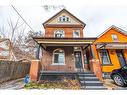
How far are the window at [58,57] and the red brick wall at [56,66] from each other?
320mm

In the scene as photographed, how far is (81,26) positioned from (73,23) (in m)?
1.10

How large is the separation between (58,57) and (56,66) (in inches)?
38.7

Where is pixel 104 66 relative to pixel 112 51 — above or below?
below

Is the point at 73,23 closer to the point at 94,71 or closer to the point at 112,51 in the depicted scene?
the point at 112,51

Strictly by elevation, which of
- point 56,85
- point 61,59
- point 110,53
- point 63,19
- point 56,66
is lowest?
point 56,85

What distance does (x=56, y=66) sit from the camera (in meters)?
11.0

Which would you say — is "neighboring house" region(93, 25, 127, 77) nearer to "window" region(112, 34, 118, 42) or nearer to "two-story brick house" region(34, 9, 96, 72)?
"window" region(112, 34, 118, 42)

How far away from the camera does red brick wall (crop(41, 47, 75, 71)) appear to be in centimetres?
1092

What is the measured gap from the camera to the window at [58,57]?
11.2 metres

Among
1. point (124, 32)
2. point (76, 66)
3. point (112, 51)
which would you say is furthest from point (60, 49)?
point (124, 32)

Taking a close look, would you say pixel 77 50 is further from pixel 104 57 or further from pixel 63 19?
pixel 63 19

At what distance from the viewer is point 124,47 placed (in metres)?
11.9

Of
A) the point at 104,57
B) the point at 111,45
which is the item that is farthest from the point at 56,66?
the point at 111,45

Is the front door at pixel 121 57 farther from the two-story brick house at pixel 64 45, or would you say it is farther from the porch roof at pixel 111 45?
the two-story brick house at pixel 64 45
